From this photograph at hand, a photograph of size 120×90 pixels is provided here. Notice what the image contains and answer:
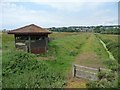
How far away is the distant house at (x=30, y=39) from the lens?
2161 cm

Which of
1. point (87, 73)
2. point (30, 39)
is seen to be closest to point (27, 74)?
point (87, 73)

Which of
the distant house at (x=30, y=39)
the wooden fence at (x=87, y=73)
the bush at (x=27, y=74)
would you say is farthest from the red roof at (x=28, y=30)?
the wooden fence at (x=87, y=73)

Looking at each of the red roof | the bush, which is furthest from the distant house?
the bush

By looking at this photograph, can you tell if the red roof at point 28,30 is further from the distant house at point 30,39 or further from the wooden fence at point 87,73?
the wooden fence at point 87,73

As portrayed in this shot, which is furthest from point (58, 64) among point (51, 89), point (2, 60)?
point (51, 89)

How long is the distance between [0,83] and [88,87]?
374 cm

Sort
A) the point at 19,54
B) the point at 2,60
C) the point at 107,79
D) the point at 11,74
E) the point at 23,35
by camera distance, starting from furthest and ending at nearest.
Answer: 1. the point at 23,35
2. the point at 19,54
3. the point at 2,60
4. the point at 11,74
5. the point at 107,79

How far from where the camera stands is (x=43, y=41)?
2323cm

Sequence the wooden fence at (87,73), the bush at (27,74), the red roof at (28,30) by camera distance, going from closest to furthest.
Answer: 1. the bush at (27,74)
2. the wooden fence at (87,73)
3. the red roof at (28,30)

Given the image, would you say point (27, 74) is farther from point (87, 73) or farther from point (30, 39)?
point (30, 39)

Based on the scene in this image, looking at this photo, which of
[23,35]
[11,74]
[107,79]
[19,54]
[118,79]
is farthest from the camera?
[23,35]

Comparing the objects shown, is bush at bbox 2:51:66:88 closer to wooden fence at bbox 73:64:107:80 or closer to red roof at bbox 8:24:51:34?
wooden fence at bbox 73:64:107:80

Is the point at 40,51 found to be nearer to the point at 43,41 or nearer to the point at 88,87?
the point at 43,41

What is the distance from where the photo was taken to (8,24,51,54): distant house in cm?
2161
